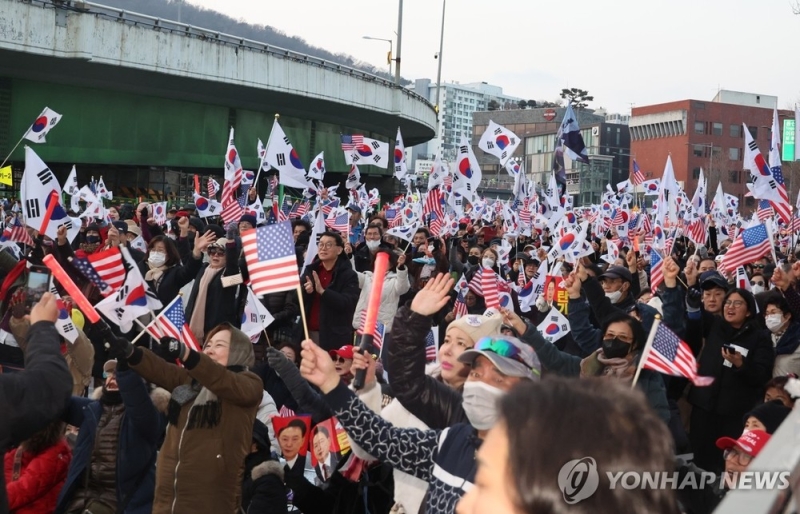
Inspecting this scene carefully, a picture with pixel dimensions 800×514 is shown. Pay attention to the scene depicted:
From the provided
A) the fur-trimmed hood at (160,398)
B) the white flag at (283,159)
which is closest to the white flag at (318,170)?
the white flag at (283,159)

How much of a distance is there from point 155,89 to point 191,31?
4.33 meters

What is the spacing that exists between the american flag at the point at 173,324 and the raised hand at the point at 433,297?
323 centimetres

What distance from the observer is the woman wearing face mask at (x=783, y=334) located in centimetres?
747

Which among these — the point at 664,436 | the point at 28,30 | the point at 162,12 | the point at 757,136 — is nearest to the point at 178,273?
the point at 664,436

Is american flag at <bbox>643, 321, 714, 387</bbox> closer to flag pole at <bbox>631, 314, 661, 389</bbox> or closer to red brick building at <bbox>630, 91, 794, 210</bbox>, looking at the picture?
flag pole at <bbox>631, 314, 661, 389</bbox>

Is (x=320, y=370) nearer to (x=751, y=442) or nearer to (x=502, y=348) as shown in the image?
(x=502, y=348)

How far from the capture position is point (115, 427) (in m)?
5.40

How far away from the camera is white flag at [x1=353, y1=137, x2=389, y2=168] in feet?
68.3

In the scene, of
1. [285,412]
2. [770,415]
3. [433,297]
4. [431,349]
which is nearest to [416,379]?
[433,297]

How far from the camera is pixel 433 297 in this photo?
13.2ft

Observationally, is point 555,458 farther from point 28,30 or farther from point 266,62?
point 266,62

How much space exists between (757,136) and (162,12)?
7380cm

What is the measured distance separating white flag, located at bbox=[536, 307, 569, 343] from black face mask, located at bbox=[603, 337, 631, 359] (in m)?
3.60

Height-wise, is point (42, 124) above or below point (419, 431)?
above
